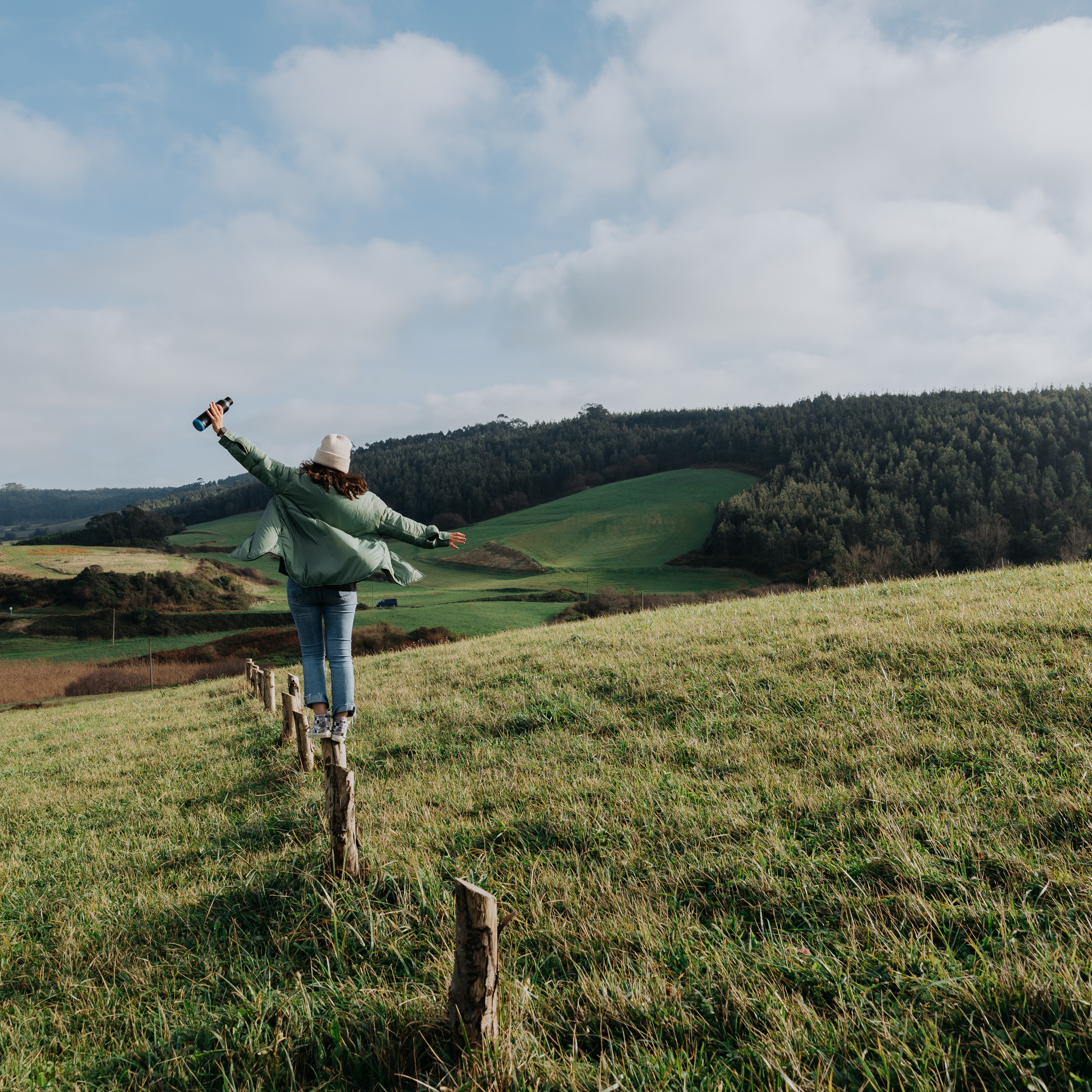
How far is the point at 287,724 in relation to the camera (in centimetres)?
820

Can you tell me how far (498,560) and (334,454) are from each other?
79.6 metres

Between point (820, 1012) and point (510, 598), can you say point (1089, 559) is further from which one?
point (510, 598)

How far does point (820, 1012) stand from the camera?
2.50 metres

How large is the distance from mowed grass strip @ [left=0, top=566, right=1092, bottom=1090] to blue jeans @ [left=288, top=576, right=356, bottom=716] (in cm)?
90

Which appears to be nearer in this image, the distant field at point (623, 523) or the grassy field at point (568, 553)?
the grassy field at point (568, 553)

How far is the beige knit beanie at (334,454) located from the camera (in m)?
6.03

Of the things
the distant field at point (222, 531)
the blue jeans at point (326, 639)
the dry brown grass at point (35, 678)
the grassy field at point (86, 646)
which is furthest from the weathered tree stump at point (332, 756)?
the distant field at point (222, 531)

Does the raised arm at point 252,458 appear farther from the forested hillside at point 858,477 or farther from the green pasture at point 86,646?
the forested hillside at point 858,477

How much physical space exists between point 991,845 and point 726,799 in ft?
5.16

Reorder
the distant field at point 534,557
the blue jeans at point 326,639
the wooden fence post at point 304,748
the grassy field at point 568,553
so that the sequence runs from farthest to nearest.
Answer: the grassy field at point 568,553 < the distant field at point 534,557 < the wooden fence post at point 304,748 < the blue jeans at point 326,639

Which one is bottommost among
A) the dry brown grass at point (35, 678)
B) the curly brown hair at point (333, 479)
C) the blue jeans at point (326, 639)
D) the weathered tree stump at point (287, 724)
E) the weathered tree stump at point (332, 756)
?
the dry brown grass at point (35, 678)

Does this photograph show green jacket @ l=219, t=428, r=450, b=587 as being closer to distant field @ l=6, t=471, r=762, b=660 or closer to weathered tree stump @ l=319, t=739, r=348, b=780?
weathered tree stump @ l=319, t=739, r=348, b=780

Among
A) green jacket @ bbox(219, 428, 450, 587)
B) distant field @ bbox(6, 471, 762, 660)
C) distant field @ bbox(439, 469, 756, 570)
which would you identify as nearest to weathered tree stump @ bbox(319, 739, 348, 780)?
green jacket @ bbox(219, 428, 450, 587)

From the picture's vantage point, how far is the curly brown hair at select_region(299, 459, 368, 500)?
19.5ft
